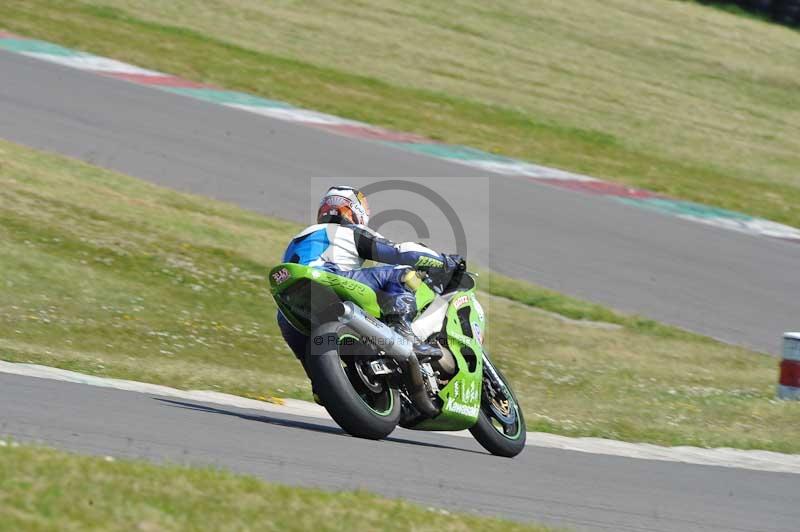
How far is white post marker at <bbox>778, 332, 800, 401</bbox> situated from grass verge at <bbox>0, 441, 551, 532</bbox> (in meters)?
7.29

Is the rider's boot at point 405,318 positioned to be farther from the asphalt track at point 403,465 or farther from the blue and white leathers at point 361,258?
the asphalt track at point 403,465

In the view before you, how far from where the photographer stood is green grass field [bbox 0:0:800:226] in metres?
23.3

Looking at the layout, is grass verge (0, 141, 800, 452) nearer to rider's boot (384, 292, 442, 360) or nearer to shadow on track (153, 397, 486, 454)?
shadow on track (153, 397, 486, 454)

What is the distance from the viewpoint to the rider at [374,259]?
7660 mm

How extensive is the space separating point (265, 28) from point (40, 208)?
15205 millimetres

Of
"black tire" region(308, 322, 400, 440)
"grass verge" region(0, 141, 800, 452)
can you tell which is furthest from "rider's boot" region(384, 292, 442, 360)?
"grass verge" region(0, 141, 800, 452)

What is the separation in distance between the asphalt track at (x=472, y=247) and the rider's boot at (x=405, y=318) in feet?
2.03

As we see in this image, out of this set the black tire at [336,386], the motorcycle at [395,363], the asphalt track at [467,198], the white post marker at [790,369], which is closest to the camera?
the black tire at [336,386]

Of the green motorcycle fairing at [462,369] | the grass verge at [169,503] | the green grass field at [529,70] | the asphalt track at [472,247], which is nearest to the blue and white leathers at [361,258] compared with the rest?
the green motorcycle fairing at [462,369]

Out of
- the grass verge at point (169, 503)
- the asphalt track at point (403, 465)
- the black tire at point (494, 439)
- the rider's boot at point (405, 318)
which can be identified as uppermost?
the grass verge at point (169, 503)

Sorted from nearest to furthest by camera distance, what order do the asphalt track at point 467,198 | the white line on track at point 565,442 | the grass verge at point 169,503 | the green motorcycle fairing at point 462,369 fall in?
the grass verge at point 169,503
the green motorcycle fairing at point 462,369
the white line on track at point 565,442
the asphalt track at point 467,198

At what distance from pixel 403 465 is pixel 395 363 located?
74 cm

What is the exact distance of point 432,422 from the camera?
7.92 m

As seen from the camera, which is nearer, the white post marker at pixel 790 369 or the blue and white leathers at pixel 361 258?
the blue and white leathers at pixel 361 258
